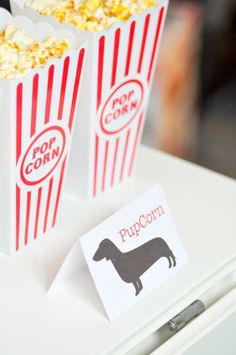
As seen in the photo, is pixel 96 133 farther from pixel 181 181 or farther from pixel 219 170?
pixel 219 170

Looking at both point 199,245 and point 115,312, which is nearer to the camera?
point 115,312

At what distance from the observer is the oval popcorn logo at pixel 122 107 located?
4.32 ft

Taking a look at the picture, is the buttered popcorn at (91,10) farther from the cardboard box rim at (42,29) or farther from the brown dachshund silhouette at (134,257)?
the brown dachshund silhouette at (134,257)

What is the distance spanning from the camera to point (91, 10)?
1261 millimetres

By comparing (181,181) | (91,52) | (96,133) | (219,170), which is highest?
(91,52)

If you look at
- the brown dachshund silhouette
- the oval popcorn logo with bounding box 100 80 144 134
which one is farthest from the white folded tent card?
the brown dachshund silhouette

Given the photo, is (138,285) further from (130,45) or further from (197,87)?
(197,87)

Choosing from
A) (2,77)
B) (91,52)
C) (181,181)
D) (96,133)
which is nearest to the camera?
(2,77)

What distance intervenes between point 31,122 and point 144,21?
0.25 metres

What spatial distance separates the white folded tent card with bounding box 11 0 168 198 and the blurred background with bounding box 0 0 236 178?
109cm

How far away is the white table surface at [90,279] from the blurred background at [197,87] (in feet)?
3.35

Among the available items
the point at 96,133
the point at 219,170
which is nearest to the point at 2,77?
the point at 96,133

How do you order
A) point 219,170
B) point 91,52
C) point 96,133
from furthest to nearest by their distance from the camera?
point 219,170, point 96,133, point 91,52

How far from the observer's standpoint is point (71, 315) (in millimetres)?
1148
